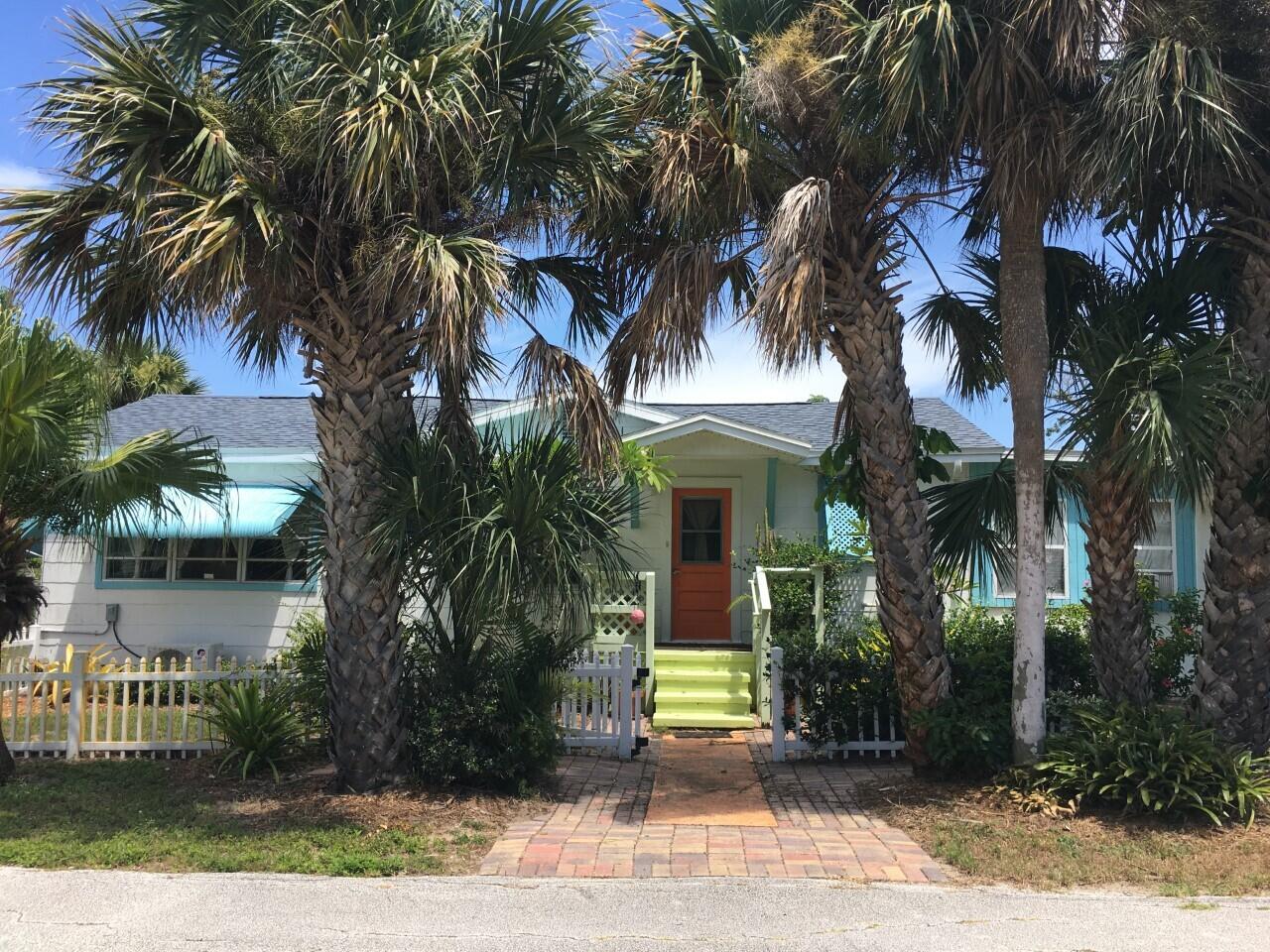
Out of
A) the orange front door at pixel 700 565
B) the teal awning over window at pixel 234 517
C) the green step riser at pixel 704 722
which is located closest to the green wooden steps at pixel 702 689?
the green step riser at pixel 704 722

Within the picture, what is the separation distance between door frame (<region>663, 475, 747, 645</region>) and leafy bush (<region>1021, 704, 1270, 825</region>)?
6.28 metres

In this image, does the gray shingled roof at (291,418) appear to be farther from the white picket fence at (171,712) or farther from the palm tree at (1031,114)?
the palm tree at (1031,114)

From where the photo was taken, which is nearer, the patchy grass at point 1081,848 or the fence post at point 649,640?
the patchy grass at point 1081,848

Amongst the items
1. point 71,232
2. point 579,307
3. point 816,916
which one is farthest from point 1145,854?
point 71,232

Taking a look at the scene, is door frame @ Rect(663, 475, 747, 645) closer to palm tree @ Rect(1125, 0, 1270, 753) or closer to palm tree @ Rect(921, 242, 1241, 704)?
palm tree @ Rect(921, 242, 1241, 704)

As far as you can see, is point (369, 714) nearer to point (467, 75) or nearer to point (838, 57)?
point (467, 75)

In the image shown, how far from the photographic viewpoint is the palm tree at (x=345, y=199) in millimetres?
7086

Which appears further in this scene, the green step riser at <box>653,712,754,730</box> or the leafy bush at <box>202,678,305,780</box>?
the green step riser at <box>653,712,754,730</box>

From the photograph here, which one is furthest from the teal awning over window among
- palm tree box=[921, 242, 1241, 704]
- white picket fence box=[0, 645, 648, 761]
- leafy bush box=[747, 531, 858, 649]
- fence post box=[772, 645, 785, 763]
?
palm tree box=[921, 242, 1241, 704]

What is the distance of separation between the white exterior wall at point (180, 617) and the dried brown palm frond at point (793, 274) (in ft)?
26.8

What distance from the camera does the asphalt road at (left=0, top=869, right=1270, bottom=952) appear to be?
16.7 feet

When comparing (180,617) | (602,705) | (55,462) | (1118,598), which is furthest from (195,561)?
(1118,598)

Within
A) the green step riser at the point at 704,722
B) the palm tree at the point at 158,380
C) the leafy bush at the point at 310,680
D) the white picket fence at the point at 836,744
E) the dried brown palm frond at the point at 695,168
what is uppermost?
the palm tree at the point at 158,380

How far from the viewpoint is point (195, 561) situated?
13.9 m
